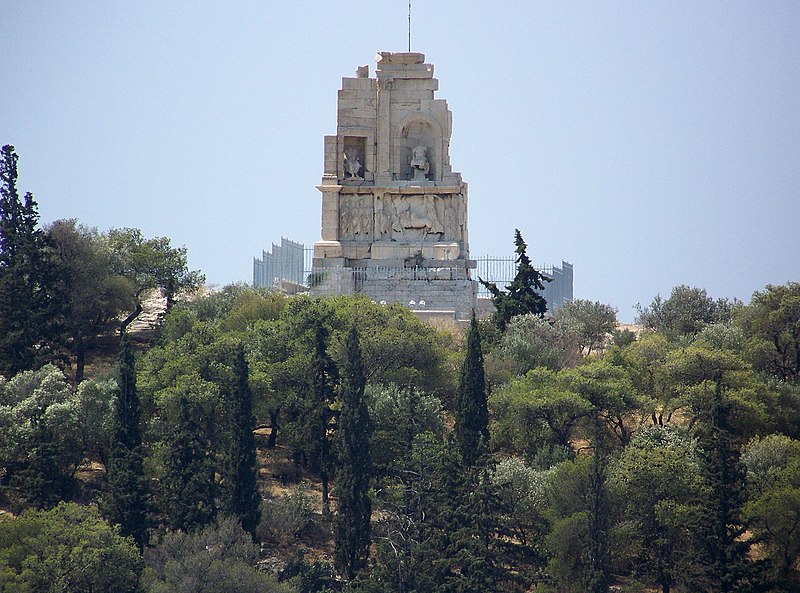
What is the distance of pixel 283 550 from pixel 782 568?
10.8m

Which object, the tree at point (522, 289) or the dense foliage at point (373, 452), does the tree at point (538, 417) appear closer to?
the dense foliage at point (373, 452)

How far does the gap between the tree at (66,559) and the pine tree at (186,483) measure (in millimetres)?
2119

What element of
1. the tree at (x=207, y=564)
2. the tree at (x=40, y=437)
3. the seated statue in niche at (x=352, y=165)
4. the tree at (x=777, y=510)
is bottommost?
the tree at (x=207, y=564)

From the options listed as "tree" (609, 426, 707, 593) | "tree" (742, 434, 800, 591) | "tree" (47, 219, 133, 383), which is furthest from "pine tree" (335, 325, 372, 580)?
"tree" (47, 219, 133, 383)

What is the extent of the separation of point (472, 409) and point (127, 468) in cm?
815

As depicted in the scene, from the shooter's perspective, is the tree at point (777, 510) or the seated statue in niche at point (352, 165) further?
the seated statue in niche at point (352, 165)

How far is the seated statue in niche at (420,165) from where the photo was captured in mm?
73562

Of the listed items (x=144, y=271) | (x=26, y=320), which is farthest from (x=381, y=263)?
(x=26, y=320)

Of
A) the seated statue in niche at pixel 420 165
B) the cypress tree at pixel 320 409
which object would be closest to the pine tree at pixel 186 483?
the cypress tree at pixel 320 409

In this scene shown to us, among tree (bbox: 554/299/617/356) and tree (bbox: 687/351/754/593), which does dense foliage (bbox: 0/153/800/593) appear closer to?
tree (bbox: 687/351/754/593)

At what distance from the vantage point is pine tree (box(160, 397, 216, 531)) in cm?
5784

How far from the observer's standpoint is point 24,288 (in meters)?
67.1

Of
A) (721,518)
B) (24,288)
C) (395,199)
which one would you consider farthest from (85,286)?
(721,518)

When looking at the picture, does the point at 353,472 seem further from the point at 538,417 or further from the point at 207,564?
the point at 538,417
